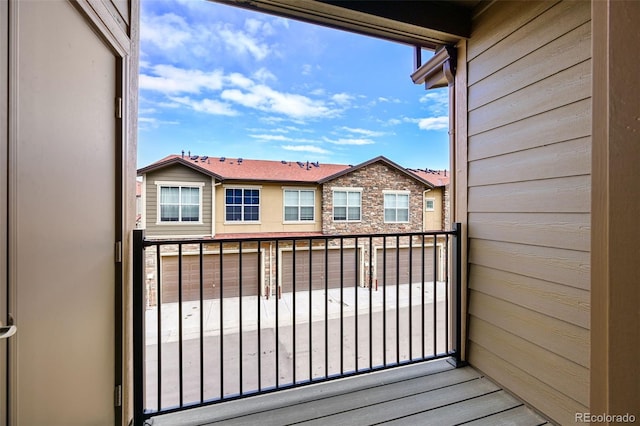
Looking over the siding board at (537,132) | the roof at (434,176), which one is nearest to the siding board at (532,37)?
the siding board at (537,132)

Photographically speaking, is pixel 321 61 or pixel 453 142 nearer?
pixel 453 142

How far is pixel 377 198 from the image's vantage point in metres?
8.28

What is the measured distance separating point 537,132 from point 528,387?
55.2 inches

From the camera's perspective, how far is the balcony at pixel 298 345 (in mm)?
1518

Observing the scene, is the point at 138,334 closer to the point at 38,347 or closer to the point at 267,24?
the point at 38,347

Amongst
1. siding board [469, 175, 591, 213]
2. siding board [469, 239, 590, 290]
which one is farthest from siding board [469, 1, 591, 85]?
siding board [469, 239, 590, 290]

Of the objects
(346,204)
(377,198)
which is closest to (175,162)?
(346,204)

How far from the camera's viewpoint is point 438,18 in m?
1.85


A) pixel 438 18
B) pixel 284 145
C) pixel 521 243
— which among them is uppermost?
pixel 284 145

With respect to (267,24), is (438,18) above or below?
below
